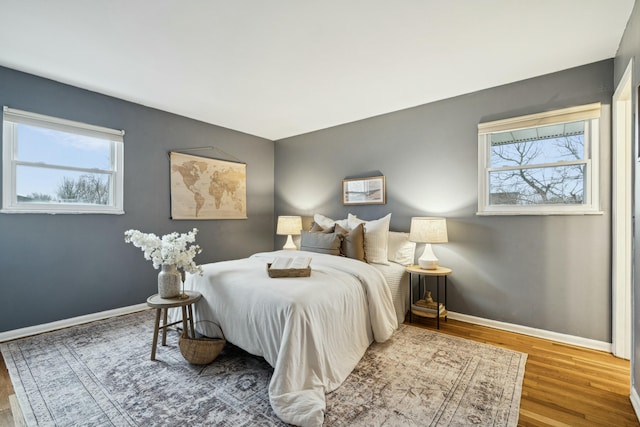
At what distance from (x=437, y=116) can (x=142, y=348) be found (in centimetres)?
391

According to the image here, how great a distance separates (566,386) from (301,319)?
1915 mm

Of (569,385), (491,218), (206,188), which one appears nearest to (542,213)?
(491,218)

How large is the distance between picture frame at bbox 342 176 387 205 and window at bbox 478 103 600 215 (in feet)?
3.88

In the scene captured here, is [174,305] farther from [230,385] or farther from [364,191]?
[364,191]

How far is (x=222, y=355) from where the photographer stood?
2.33 m

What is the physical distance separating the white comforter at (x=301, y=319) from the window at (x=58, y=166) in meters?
1.69

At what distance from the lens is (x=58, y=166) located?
3.00m

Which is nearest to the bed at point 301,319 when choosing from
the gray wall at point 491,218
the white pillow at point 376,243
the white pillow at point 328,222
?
the white pillow at point 376,243

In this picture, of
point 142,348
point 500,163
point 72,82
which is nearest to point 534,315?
point 500,163

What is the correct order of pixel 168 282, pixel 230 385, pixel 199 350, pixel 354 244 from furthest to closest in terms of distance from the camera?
pixel 354 244 → pixel 168 282 → pixel 199 350 → pixel 230 385

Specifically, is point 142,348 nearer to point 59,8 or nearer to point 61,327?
point 61,327

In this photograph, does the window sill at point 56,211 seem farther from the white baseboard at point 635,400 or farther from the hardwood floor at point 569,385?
the white baseboard at point 635,400

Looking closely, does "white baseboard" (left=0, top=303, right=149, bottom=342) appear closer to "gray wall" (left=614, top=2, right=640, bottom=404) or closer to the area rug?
the area rug

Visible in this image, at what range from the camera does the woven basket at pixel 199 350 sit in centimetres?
213
